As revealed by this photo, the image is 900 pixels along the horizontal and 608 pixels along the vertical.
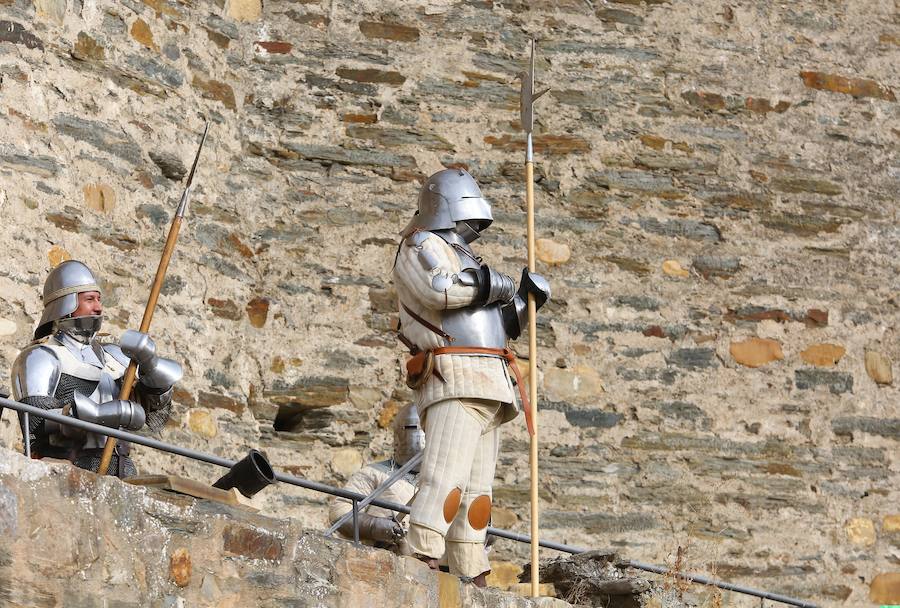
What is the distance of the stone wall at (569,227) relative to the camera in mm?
8156

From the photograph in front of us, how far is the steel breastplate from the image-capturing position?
597 cm

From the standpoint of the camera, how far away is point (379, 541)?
6578mm

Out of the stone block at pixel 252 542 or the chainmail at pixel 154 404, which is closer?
the stone block at pixel 252 542

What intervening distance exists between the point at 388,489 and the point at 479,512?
96 cm

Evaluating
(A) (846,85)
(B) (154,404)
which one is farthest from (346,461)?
(A) (846,85)

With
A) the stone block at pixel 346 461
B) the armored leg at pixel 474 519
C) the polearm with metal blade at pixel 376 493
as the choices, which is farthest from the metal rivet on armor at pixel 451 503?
the stone block at pixel 346 461

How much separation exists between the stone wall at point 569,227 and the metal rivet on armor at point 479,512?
6.34 ft

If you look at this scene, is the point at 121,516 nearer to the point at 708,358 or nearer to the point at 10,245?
the point at 10,245

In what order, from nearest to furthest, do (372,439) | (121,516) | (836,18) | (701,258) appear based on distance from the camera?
(121,516) < (372,439) < (701,258) < (836,18)

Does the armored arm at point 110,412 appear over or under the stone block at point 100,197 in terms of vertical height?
under

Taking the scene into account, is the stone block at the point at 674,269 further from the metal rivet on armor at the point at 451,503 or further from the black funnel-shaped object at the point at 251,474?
the black funnel-shaped object at the point at 251,474

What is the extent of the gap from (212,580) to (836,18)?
19.4ft

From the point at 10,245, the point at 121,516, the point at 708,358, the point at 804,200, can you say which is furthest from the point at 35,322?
the point at 804,200

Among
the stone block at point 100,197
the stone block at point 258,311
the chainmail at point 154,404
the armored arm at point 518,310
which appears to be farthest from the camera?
the stone block at point 258,311
